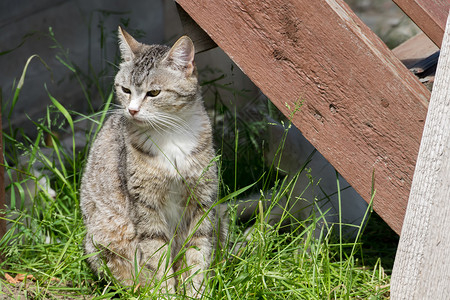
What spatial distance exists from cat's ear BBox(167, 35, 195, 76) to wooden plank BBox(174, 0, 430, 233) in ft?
0.42

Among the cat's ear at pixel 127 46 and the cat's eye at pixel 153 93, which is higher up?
the cat's ear at pixel 127 46

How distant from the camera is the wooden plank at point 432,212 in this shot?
1.92 m

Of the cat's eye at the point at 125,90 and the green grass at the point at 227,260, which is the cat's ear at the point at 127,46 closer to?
the cat's eye at the point at 125,90

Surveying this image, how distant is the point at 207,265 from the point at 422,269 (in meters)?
0.92

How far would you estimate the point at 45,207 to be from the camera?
3.01 m

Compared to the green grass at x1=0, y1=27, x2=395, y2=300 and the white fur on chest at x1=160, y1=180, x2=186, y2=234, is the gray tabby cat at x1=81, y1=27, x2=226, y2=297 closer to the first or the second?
the white fur on chest at x1=160, y1=180, x2=186, y2=234

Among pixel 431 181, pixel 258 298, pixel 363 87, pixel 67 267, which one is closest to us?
pixel 431 181

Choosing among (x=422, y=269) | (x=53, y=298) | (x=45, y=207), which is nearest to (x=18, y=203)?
(x=45, y=207)

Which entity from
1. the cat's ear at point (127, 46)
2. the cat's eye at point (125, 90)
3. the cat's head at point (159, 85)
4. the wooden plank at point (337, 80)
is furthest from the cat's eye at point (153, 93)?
the wooden plank at point (337, 80)

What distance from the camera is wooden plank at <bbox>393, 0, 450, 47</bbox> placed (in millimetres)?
2082

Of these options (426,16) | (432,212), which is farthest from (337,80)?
(432,212)

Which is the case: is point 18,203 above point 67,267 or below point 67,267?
above

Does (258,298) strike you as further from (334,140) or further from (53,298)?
(53,298)

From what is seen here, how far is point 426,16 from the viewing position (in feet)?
6.90
